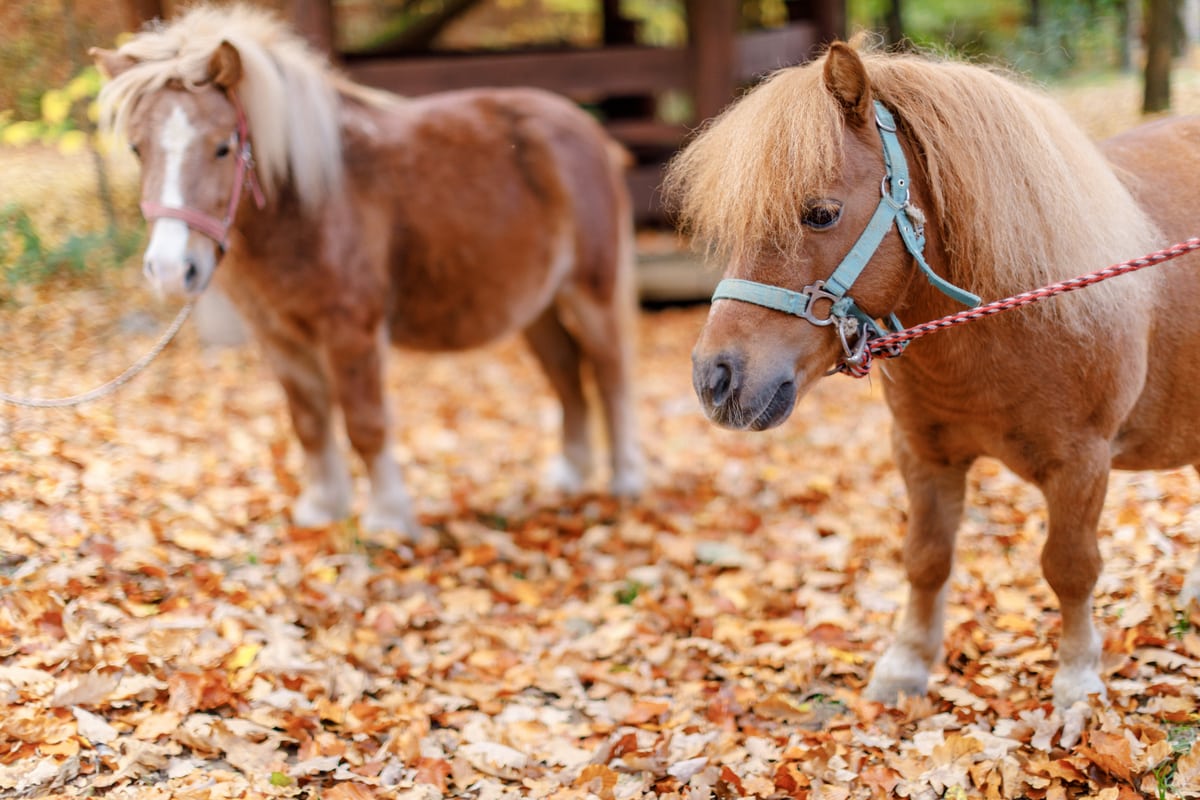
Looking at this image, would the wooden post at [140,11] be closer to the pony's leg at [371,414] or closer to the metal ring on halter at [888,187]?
the pony's leg at [371,414]

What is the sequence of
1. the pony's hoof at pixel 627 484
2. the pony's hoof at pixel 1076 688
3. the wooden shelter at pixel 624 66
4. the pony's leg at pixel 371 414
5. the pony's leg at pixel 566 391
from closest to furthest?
the pony's hoof at pixel 1076 688 → the pony's leg at pixel 371 414 → the pony's hoof at pixel 627 484 → the pony's leg at pixel 566 391 → the wooden shelter at pixel 624 66

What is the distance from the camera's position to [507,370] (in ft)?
26.1

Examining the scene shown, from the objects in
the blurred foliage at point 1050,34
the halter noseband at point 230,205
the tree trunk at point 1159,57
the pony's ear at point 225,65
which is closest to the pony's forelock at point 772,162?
the halter noseband at point 230,205

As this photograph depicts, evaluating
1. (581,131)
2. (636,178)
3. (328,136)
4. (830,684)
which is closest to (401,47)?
(636,178)

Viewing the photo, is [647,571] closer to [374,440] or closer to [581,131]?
[374,440]

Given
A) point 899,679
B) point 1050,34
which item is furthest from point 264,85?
point 1050,34

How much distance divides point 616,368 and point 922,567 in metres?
2.53

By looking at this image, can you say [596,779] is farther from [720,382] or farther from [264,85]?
[264,85]

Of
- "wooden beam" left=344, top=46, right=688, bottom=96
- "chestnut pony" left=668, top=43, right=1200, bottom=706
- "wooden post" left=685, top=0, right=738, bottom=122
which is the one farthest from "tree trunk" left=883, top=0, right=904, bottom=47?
"chestnut pony" left=668, top=43, right=1200, bottom=706

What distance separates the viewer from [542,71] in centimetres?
774

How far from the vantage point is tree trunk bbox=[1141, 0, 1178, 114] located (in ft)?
19.0

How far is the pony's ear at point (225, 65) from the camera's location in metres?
3.62

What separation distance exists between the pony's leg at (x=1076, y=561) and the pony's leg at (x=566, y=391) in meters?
3.05

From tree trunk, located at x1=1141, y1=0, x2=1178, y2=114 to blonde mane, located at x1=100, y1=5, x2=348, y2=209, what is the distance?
470cm
